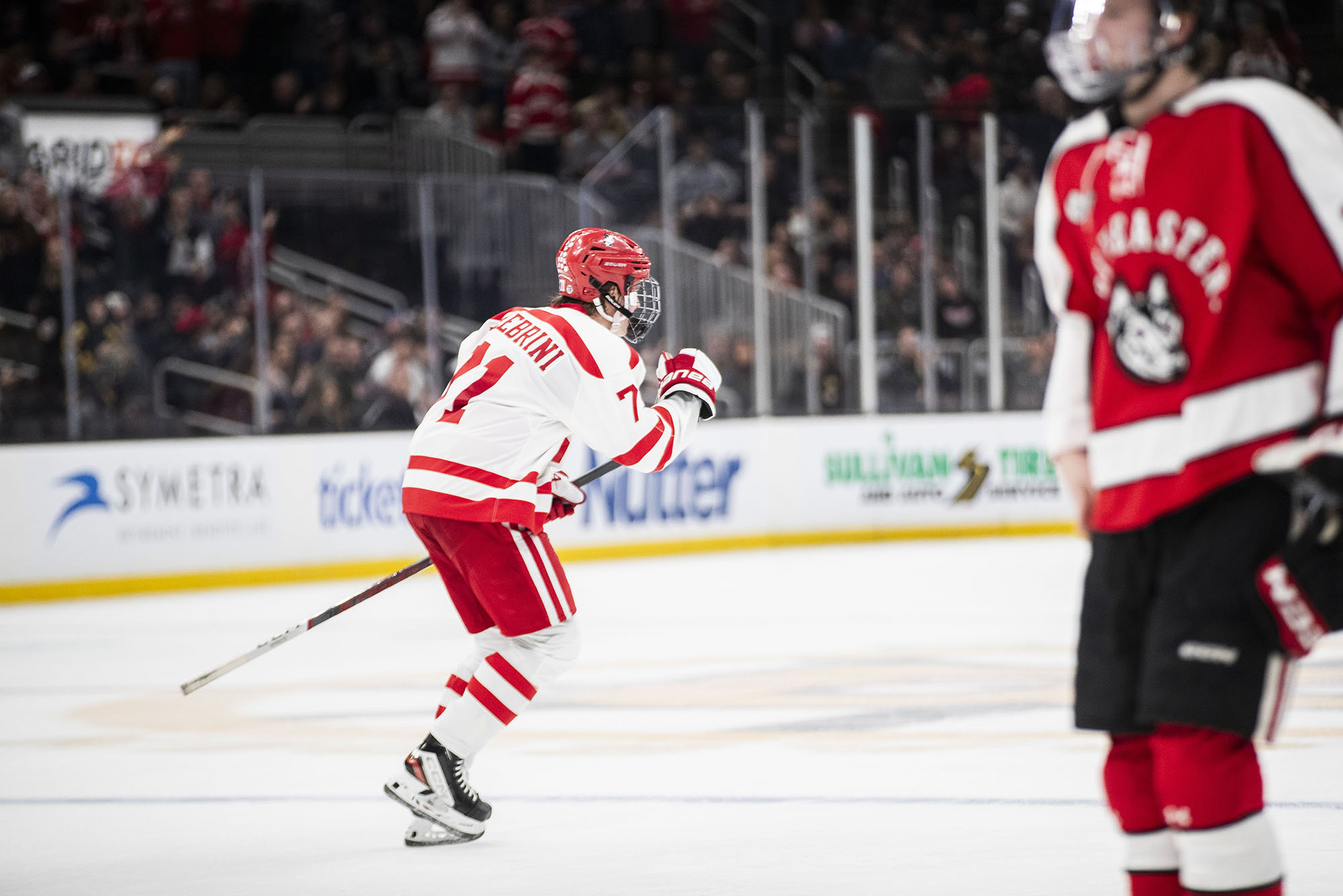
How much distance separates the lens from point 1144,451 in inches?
81.4

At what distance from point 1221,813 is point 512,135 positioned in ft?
36.6

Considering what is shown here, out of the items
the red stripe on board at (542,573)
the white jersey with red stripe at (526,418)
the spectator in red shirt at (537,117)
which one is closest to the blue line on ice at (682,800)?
the red stripe on board at (542,573)

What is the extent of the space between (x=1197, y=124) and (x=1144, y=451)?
380 mm

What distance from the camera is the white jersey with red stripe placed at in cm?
360

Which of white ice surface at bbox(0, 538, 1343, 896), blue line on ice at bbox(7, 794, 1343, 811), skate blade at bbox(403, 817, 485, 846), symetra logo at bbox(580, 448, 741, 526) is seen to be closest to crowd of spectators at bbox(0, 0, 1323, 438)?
symetra logo at bbox(580, 448, 741, 526)

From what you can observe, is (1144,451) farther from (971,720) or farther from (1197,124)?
(971,720)

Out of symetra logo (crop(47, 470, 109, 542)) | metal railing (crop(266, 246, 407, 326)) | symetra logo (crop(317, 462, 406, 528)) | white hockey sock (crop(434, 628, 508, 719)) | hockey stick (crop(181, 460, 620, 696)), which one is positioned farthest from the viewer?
metal railing (crop(266, 246, 407, 326))

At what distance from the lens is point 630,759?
4.51 metres

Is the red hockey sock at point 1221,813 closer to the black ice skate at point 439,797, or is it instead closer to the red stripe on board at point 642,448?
the red stripe on board at point 642,448

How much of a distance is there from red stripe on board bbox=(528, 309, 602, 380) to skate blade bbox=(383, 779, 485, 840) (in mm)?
944

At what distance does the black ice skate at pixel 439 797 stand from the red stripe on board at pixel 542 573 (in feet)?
1.22

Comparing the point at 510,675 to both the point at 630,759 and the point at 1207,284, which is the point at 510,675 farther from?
the point at 1207,284

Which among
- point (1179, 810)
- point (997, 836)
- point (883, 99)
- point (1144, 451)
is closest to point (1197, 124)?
point (1144, 451)

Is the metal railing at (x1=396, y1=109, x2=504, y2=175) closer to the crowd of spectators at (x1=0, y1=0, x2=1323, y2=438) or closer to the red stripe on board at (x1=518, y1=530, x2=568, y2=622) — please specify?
the crowd of spectators at (x1=0, y1=0, x2=1323, y2=438)
